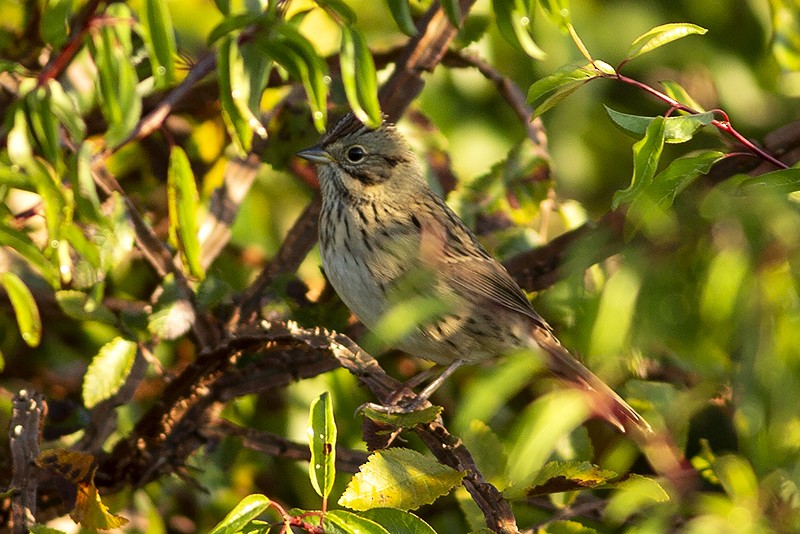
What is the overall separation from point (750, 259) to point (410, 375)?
227 cm

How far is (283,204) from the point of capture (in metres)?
3.54

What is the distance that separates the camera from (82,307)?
2.53 meters

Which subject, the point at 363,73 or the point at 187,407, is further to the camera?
the point at 187,407

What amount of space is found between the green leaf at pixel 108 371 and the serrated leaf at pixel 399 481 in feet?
2.78

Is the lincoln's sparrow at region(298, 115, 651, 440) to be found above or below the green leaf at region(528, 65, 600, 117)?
below

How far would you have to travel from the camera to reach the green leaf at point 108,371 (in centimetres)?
244

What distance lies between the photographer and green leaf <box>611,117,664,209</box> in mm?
1509

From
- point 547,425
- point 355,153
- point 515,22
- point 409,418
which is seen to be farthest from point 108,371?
point 547,425

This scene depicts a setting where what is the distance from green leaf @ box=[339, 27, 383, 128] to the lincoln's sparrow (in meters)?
0.61

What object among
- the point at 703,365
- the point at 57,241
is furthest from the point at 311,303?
the point at 703,365

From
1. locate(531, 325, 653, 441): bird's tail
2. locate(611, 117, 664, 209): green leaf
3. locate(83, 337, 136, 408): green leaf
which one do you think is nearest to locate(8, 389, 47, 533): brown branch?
locate(83, 337, 136, 408): green leaf

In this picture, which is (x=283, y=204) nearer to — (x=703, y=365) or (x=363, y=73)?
(x=363, y=73)

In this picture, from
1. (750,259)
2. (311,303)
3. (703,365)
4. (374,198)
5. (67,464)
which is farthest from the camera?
(374,198)

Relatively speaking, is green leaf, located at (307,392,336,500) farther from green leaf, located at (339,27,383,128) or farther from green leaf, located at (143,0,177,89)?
green leaf, located at (143,0,177,89)
